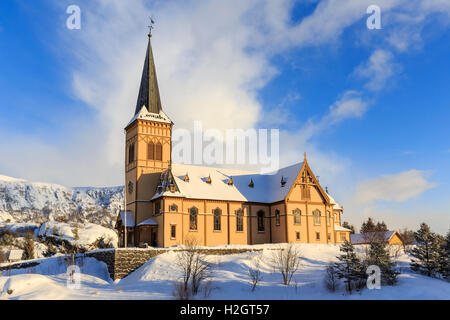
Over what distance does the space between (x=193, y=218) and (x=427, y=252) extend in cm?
2713

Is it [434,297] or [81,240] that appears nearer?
[434,297]

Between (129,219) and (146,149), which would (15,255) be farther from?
(146,149)

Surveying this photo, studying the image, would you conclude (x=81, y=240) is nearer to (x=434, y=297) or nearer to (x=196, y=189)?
(x=196, y=189)

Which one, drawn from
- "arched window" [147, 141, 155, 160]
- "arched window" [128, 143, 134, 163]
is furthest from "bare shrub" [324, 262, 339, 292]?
"arched window" [128, 143, 134, 163]

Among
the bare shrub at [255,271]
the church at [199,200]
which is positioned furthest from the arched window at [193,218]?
the bare shrub at [255,271]

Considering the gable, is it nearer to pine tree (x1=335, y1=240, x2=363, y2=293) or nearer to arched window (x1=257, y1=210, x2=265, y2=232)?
arched window (x1=257, y1=210, x2=265, y2=232)

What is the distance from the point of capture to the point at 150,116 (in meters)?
59.0

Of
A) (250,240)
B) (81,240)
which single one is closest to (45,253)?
(81,240)

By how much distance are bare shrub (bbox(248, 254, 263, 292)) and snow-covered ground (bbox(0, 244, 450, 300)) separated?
0.45 m

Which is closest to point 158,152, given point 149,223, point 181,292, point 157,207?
point 157,207

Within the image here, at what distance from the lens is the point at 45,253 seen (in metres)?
71.0

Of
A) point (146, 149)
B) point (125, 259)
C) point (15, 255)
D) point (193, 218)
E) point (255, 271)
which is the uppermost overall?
point (146, 149)

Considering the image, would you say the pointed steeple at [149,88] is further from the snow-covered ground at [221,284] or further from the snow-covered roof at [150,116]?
the snow-covered ground at [221,284]
